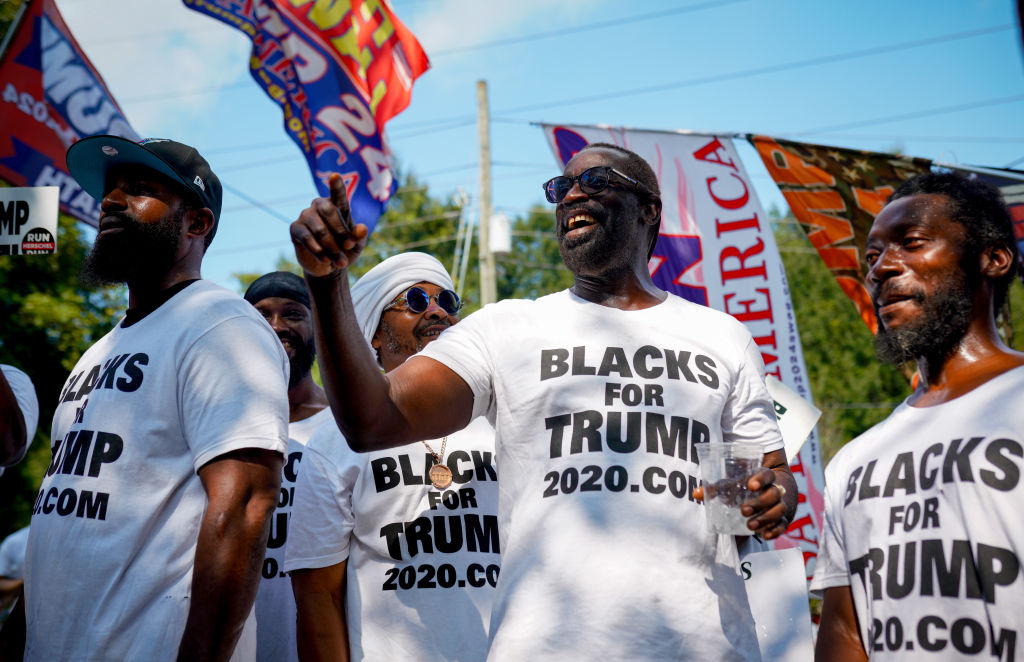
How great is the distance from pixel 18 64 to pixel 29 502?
14.2 metres

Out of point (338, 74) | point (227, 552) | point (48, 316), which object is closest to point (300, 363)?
point (227, 552)

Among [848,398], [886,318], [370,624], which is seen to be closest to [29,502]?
[370,624]

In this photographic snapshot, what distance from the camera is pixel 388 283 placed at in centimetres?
403

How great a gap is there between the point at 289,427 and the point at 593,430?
2.09 meters

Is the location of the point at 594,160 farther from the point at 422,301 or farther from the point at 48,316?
the point at 48,316

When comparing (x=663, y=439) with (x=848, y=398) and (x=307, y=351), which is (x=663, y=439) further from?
(x=848, y=398)

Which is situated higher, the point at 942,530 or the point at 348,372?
the point at 348,372

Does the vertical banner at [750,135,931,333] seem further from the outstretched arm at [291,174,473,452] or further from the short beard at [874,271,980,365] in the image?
the outstretched arm at [291,174,473,452]

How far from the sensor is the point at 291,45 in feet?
23.6

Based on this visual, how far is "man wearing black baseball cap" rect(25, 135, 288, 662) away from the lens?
2.50 m

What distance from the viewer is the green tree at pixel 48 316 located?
15.7 meters

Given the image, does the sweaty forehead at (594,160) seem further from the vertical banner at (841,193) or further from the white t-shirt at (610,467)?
the vertical banner at (841,193)

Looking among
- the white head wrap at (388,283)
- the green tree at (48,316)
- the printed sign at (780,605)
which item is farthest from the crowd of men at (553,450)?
the green tree at (48,316)

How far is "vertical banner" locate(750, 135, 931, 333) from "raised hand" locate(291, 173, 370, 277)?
5.71 meters
